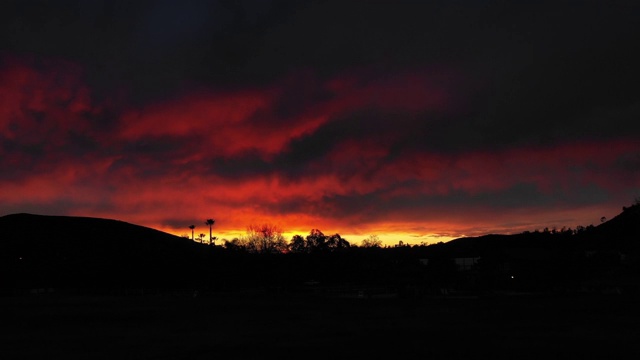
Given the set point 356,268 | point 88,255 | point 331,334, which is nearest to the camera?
point 331,334

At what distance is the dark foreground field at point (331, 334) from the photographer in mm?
21250

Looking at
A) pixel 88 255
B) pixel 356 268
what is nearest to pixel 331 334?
pixel 356 268

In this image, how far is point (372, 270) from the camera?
9456 cm

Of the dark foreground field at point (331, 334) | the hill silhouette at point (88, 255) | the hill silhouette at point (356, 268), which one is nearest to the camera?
the dark foreground field at point (331, 334)

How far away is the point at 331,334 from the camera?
26938mm

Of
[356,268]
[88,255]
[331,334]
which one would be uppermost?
[88,255]

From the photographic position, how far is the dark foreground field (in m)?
21.2

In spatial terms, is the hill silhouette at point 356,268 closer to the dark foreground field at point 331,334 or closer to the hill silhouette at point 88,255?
the hill silhouette at point 88,255

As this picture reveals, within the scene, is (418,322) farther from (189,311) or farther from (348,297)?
(348,297)

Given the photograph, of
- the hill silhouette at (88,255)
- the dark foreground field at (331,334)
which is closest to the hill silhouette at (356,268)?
the hill silhouette at (88,255)

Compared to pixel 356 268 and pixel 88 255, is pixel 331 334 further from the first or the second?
pixel 88 255

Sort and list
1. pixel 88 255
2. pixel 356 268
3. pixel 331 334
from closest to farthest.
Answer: pixel 331 334, pixel 356 268, pixel 88 255

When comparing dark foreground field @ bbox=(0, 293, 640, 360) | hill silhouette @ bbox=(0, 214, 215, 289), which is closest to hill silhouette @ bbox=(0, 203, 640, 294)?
hill silhouette @ bbox=(0, 214, 215, 289)

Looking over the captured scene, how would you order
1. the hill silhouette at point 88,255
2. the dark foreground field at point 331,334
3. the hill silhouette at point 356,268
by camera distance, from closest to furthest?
1. the dark foreground field at point 331,334
2. the hill silhouette at point 356,268
3. the hill silhouette at point 88,255
